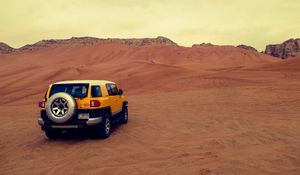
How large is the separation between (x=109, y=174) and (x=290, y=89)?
1524 cm

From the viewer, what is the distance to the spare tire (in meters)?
8.66

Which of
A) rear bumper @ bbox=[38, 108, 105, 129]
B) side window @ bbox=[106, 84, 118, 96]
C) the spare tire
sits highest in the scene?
side window @ bbox=[106, 84, 118, 96]

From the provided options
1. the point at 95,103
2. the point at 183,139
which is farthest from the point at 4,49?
the point at 183,139

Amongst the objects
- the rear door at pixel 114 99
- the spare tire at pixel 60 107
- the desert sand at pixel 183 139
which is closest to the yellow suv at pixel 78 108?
the spare tire at pixel 60 107

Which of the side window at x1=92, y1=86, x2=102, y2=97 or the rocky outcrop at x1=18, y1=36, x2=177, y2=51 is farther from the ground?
the rocky outcrop at x1=18, y1=36, x2=177, y2=51

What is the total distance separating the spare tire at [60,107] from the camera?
28.4ft

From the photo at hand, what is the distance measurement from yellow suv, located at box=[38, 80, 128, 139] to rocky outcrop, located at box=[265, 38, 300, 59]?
3180 inches

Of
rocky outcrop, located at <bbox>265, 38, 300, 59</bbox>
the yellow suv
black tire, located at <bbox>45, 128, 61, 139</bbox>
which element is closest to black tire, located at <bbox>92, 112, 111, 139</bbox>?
the yellow suv

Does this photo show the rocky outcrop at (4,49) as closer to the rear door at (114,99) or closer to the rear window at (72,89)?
the rear door at (114,99)

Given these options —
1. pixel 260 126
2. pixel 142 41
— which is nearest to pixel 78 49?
pixel 142 41

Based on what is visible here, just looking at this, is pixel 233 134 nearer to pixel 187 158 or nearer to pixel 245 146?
pixel 245 146

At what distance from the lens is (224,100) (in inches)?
672

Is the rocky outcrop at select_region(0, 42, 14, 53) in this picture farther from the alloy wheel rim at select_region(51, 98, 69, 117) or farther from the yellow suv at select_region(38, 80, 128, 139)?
the alloy wheel rim at select_region(51, 98, 69, 117)

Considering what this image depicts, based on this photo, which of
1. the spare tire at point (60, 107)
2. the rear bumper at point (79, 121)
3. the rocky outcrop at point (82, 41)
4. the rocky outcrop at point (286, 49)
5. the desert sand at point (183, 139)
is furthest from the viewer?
the rocky outcrop at point (82, 41)
